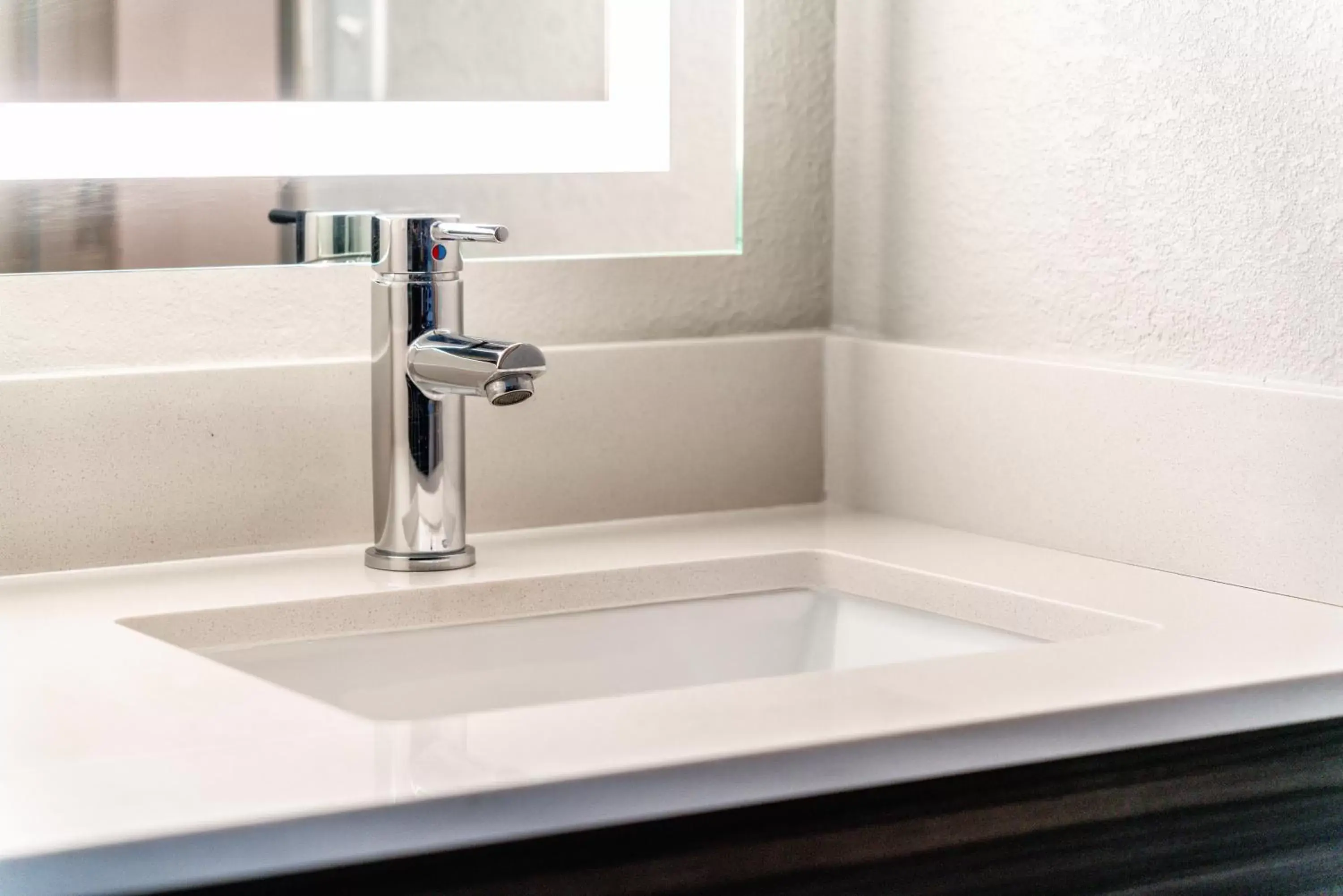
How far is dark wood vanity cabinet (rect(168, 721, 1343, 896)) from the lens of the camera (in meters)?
0.60

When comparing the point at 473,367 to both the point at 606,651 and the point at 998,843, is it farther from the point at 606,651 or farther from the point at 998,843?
the point at 998,843

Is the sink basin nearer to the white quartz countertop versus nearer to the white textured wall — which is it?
the white quartz countertop

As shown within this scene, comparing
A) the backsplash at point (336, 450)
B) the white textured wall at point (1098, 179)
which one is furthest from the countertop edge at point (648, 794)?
the backsplash at point (336, 450)

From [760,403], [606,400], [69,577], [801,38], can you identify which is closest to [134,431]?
[69,577]

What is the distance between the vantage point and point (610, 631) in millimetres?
990

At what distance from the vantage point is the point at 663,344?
3.76 ft

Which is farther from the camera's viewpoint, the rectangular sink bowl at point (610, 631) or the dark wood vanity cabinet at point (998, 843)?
the rectangular sink bowl at point (610, 631)

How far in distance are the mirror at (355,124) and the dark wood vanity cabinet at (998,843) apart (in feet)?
1.73

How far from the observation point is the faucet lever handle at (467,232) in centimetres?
91

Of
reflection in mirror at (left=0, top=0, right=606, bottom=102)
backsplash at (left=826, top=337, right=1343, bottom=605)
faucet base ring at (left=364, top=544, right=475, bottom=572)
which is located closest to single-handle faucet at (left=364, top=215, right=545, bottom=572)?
faucet base ring at (left=364, top=544, right=475, bottom=572)

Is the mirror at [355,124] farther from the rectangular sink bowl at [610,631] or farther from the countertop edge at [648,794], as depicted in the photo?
the countertop edge at [648,794]

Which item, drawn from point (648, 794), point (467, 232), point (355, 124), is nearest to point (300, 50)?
point (355, 124)

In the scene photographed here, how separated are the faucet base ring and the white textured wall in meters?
0.38

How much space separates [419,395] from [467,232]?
4.1 inches
